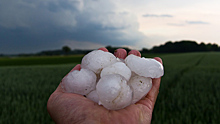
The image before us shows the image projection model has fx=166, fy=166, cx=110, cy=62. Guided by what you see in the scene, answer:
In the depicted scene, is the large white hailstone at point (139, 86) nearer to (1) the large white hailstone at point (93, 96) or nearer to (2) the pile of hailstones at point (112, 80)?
(2) the pile of hailstones at point (112, 80)

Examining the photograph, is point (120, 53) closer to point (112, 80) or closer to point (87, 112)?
point (112, 80)

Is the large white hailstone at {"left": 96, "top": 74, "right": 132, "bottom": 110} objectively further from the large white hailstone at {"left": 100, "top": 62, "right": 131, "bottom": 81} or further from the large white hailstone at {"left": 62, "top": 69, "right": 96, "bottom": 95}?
the large white hailstone at {"left": 62, "top": 69, "right": 96, "bottom": 95}

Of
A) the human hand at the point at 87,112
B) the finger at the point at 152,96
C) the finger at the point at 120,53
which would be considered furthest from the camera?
the finger at the point at 120,53

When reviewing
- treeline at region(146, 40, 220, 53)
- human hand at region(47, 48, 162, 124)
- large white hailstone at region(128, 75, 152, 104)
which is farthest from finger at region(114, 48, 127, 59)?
treeline at region(146, 40, 220, 53)

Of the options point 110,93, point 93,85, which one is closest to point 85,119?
point 110,93

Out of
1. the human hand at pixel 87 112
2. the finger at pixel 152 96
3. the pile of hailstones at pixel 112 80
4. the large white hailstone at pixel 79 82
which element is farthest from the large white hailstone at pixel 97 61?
the finger at pixel 152 96

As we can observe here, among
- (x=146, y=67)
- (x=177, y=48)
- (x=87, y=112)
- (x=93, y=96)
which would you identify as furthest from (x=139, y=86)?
(x=177, y=48)

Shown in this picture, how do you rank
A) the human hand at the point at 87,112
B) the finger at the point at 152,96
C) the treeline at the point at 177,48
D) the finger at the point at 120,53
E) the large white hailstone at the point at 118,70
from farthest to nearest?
the treeline at the point at 177,48, the finger at the point at 120,53, the finger at the point at 152,96, the large white hailstone at the point at 118,70, the human hand at the point at 87,112
